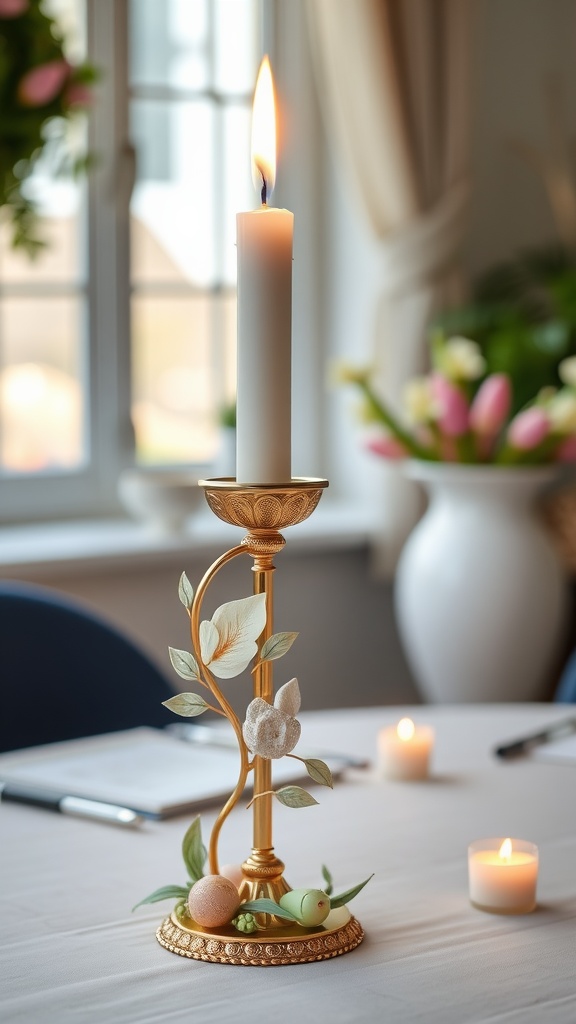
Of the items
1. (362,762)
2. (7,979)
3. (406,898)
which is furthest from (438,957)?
(362,762)

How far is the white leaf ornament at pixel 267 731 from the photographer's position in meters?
0.78

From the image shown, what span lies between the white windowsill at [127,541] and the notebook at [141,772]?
121 centimetres

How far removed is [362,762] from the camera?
4.33ft

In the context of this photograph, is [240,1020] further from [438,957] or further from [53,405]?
[53,405]

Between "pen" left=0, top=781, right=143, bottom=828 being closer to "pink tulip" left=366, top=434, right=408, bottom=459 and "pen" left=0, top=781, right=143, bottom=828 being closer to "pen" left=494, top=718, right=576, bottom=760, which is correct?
"pen" left=494, top=718, right=576, bottom=760

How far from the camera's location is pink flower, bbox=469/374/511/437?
235 centimetres

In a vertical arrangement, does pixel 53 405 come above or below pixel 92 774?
above

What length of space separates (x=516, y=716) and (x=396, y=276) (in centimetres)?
166

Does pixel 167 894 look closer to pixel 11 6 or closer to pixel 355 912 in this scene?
pixel 355 912

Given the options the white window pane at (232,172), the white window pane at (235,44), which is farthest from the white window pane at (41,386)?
the white window pane at (235,44)

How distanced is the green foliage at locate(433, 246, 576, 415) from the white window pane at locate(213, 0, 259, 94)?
2.40ft

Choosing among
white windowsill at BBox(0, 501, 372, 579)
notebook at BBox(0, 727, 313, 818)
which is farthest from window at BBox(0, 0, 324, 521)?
notebook at BBox(0, 727, 313, 818)

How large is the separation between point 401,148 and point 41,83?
1083 mm

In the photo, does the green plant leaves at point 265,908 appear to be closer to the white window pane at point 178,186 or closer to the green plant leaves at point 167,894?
the green plant leaves at point 167,894
